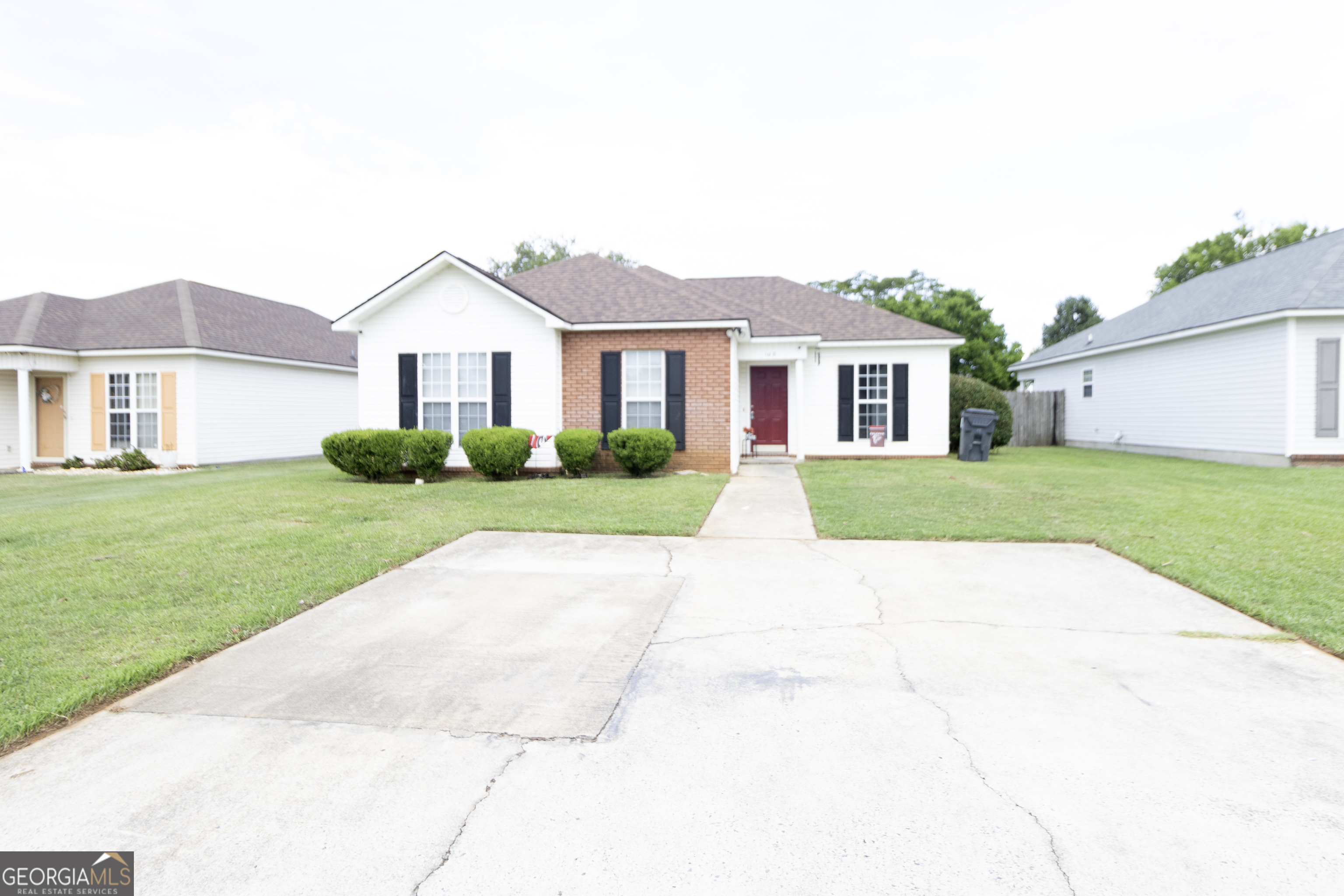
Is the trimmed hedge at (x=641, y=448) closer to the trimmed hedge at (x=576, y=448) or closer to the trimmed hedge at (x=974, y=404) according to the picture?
the trimmed hedge at (x=576, y=448)

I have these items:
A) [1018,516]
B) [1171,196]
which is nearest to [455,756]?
[1018,516]

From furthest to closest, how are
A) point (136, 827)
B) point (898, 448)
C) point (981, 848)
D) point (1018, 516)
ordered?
1. point (898, 448)
2. point (1018, 516)
3. point (136, 827)
4. point (981, 848)

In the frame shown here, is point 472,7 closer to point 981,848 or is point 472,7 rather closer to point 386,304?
point 386,304

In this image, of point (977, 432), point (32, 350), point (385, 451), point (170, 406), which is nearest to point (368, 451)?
point (385, 451)

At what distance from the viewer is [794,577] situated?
5.64 meters

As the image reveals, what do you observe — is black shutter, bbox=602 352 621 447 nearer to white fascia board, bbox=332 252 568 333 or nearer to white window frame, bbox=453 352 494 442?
white fascia board, bbox=332 252 568 333

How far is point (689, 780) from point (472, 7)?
14.8 meters

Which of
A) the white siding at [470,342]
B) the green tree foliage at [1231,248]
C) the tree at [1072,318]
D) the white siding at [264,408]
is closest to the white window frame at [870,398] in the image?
the white siding at [470,342]

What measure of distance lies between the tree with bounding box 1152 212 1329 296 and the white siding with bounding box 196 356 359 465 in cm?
3990

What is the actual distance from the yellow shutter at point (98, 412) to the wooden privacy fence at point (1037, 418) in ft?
93.7

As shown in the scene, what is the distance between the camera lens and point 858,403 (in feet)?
55.4

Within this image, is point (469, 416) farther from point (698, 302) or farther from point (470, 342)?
point (698, 302)

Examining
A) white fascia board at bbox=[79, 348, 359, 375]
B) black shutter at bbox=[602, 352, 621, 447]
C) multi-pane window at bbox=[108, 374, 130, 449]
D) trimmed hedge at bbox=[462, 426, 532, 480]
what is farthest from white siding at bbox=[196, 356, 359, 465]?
black shutter at bbox=[602, 352, 621, 447]

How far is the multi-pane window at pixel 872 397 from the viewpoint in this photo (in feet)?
55.2
